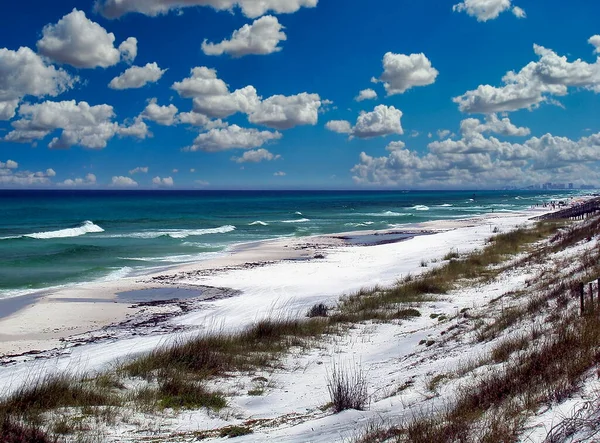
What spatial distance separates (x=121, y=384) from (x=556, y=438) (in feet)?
23.1

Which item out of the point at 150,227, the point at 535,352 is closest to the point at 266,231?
the point at 150,227

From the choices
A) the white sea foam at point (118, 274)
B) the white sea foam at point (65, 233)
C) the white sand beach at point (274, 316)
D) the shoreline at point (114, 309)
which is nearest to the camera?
the white sand beach at point (274, 316)

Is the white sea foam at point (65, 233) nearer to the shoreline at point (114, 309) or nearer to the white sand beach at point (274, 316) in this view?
the shoreline at point (114, 309)

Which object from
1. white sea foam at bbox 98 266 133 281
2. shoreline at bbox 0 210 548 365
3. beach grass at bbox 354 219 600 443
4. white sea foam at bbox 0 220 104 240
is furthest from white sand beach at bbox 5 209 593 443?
white sea foam at bbox 0 220 104 240

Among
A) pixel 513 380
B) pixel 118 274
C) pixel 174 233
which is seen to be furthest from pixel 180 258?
pixel 513 380

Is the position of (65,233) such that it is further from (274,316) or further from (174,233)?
(274,316)

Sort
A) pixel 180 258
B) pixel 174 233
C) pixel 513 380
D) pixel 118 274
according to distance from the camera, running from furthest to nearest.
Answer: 1. pixel 174 233
2. pixel 180 258
3. pixel 118 274
4. pixel 513 380

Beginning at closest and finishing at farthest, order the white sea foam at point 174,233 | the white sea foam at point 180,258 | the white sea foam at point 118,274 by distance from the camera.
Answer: the white sea foam at point 118,274 < the white sea foam at point 180,258 < the white sea foam at point 174,233

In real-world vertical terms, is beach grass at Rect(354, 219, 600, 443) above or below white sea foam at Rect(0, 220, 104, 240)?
below

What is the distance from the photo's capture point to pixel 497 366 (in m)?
7.40

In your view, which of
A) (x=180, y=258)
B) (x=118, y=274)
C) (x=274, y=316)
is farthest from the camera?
(x=180, y=258)

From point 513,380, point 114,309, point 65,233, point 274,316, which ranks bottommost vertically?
point 274,316

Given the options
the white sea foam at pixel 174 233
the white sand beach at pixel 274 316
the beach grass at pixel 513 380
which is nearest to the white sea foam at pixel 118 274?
the white sand beach at pixel 274 316

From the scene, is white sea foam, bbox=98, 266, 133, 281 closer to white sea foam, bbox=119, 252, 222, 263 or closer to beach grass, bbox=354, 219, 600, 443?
white sea foam, bbox=119, 252, 222, 263
